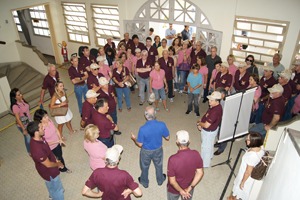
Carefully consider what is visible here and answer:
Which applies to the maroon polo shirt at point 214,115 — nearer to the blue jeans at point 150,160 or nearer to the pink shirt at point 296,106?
the blue jeans at point 150,160

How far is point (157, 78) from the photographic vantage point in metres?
6.43

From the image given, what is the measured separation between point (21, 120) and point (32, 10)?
8238mm

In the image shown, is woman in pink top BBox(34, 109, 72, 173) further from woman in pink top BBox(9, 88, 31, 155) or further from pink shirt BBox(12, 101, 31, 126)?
pink shirt BBox(12, 101, 31, 126)

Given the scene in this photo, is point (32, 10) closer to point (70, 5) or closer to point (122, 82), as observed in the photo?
point (70, 5)

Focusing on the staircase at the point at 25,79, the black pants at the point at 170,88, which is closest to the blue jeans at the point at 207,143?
the black pants at the point at 170,88

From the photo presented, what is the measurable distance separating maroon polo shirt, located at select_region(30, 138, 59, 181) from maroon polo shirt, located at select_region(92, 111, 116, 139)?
0.94 m

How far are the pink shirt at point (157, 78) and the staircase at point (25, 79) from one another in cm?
372

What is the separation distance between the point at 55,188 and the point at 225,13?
656 cm

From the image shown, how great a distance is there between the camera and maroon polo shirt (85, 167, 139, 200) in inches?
112

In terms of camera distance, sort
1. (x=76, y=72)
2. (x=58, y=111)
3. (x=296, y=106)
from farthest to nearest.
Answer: (x=76, y=72) < (x=296, y=106) < (x=58, y=111)

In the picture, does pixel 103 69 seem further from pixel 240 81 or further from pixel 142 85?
pixel 240 81

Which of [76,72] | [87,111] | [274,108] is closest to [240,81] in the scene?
[274,108]

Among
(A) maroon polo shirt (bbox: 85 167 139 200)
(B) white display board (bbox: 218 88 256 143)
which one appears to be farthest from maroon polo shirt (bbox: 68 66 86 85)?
(A) maroon polo shirt (bbox: 85 167 139 200)

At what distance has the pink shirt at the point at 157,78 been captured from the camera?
21.0 feet
